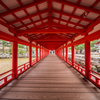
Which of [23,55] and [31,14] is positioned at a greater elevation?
[31,14]

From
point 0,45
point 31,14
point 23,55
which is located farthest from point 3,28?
point 23,55

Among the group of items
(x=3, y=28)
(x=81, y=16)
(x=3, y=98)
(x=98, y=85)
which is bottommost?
(x=3, y=98)

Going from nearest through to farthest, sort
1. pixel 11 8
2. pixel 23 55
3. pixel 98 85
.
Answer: pixel 11 8 → pixel 98 85 → pixel 23 55

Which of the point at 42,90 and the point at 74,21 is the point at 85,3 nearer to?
the point at 74,21

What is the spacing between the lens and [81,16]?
354 centimetres

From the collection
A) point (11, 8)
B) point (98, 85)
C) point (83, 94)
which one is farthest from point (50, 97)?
point (11, 8)

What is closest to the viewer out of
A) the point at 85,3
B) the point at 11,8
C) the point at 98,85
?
the point at 85,3

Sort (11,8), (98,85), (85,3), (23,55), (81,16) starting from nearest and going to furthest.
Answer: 1. (85,3)
2. (11,8)
3. (98,85)
4. (81,16)
5. (23,55)

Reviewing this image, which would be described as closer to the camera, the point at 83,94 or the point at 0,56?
the point at 83,94

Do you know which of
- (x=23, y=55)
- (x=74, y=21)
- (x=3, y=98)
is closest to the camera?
(x=3, y=98)

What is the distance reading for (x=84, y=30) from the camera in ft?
14.3

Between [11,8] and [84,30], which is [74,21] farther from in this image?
[11,8]

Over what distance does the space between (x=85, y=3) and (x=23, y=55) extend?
24.3m

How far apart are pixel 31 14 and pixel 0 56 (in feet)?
67.5
